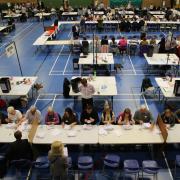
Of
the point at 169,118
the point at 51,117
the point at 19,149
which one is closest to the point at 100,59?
the point at 51,117

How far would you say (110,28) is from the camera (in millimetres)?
23531

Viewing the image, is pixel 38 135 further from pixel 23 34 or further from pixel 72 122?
pixel 23 34

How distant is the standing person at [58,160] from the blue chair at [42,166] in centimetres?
85

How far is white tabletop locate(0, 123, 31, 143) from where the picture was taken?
7148 mm

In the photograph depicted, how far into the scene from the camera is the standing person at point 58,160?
5.20 metres

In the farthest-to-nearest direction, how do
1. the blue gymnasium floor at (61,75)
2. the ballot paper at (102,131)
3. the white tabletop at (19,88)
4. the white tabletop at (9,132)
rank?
1. the white tabletop at (19,88)
2. the blue gymnasium floor at (61,75)
3. the ballot paper at (102,131)
4. the white tabletop at (9,132)

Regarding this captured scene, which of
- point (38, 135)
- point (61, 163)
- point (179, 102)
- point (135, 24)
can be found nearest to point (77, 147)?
point (38, 135)

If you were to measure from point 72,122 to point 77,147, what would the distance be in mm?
759

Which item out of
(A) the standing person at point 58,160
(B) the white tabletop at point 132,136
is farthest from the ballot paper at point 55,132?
(A) the standing person at point 58,160

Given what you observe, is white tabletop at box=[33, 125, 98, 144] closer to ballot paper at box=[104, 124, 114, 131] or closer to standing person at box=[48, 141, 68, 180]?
ballot paper at box=[104, 124, 114, 131]

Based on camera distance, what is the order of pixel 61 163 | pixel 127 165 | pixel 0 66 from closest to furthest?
pixel 61 163 → pixel 127 165 → pixel 0 66

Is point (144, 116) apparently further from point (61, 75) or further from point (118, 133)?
point (61, 75)

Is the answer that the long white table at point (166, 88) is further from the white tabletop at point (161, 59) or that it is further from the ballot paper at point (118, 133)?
the ballot paper at point (118, 133)

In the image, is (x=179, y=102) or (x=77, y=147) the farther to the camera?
(x=179, y=102)
